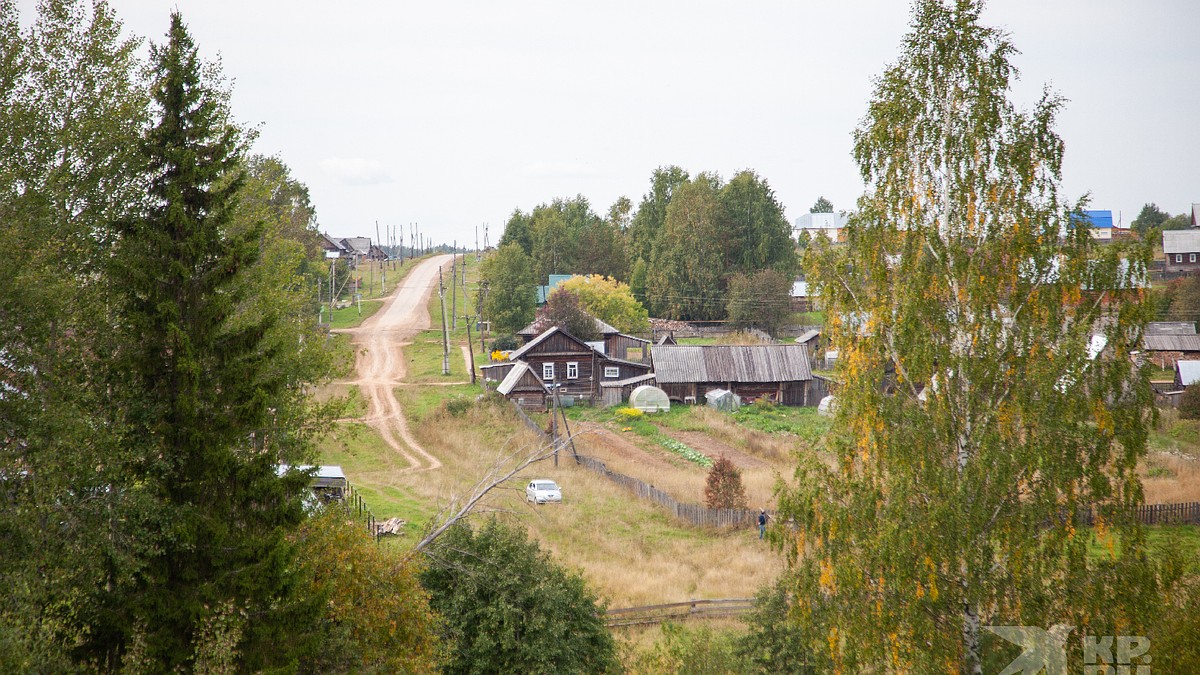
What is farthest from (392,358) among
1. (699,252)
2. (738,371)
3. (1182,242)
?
(1182,242)

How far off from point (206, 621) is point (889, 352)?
9.91 metres

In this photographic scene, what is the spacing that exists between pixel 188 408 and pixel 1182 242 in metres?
98.3

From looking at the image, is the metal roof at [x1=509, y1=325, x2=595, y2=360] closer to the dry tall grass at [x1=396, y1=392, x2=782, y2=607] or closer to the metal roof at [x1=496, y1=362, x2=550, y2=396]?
the metal roof at [x1=496, y1=362, x2=550, y2=396]

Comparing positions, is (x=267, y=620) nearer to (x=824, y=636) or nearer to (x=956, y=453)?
(x=824, y=636)

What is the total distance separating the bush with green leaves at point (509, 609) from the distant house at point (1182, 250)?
9060cm

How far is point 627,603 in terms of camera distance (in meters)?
22.5

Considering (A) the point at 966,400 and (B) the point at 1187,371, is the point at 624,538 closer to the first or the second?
(A) the point at 966,400

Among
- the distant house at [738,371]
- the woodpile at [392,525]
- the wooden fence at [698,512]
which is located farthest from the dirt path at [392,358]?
the distant house at [738,371]

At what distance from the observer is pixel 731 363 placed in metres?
55.5

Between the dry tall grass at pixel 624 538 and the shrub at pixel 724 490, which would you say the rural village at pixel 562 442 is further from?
the shrub at pixel 724 490

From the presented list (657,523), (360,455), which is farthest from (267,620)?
(360,455)

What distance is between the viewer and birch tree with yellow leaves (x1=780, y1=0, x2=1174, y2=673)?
10.2 metres

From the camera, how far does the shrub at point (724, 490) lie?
3008 cm

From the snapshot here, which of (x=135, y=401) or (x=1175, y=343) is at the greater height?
(x=135, y=401)
